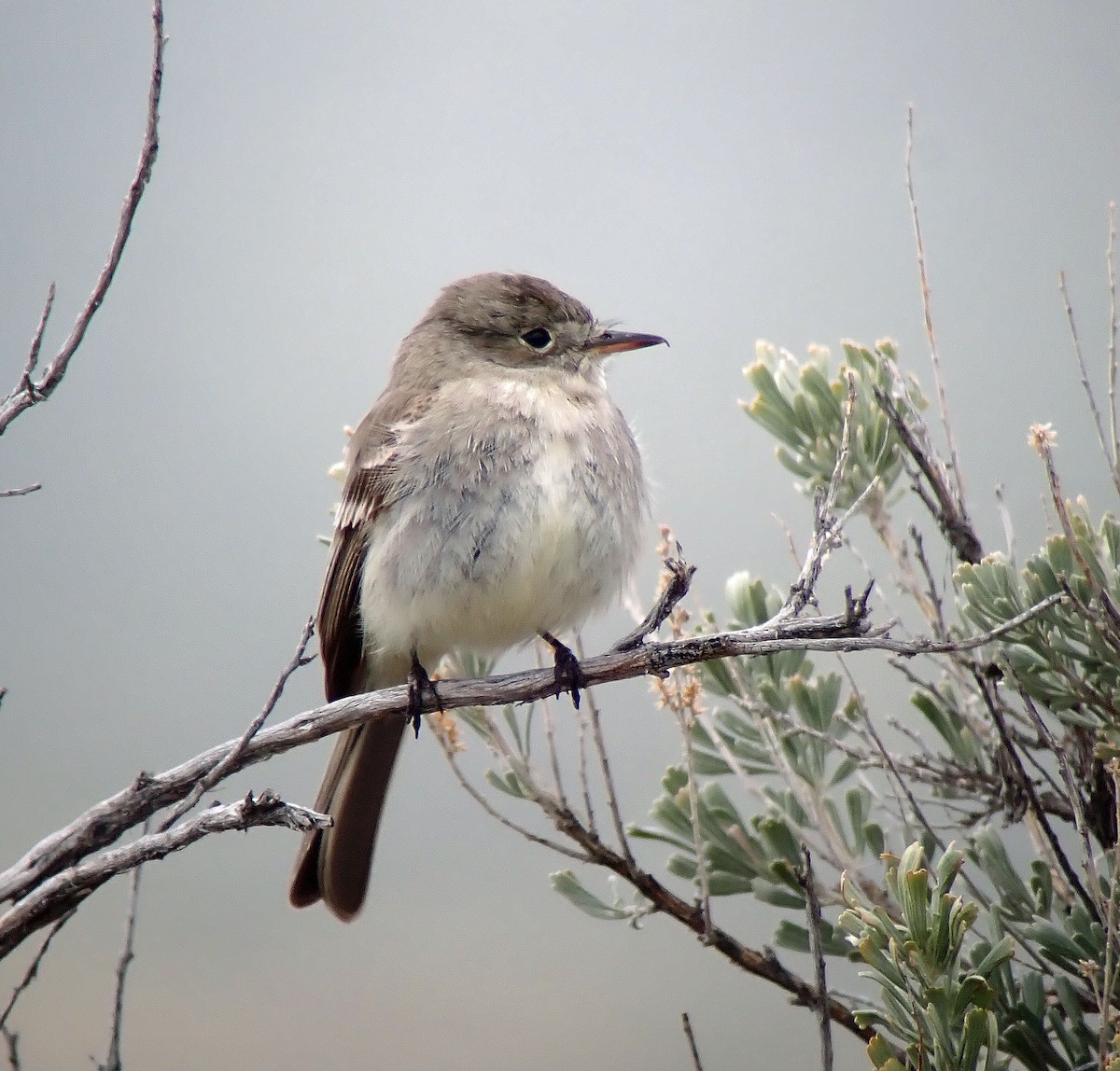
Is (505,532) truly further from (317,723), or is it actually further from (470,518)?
(317,723)

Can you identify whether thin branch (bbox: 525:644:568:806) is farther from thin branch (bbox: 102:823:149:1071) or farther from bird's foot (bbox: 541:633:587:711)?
thin branch (bbox: 102:823:149:1071)

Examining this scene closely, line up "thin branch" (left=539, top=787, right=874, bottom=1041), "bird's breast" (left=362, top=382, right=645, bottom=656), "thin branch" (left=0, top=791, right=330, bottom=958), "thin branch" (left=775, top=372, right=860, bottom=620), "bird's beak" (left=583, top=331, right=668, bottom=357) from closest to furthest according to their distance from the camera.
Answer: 1. "thin branch" (left=0, top=791, right=330, bottom=958)
2. "thin branch" (left=775, top=372, right=860, bottom=620)
3. "thin branch" (left=539, top=787, right=874, bottom=1041)
4. "bird's breast" (left=362, top=382, right=645, bottom=656)
5. "bird's beak" (left=583, top=331, right=668, bottom=357)

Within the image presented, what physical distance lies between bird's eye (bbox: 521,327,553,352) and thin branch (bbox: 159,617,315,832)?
1.06m

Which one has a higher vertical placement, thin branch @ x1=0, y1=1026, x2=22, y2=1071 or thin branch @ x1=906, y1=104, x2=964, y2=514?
thin branch @ x1=906, y1=104, x2=964, y2=514

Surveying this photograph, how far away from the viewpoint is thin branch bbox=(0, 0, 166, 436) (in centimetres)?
143

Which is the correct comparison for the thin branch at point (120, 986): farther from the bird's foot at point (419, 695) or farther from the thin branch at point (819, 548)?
the thin branch at point (819, 548)

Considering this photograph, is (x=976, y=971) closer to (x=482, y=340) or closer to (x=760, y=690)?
(x=760, y=690)

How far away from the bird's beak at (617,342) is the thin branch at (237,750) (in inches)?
41.9

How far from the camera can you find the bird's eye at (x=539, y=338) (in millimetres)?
2562

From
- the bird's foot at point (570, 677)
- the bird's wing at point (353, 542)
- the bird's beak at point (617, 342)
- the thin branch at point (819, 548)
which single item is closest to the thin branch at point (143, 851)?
the bird's foot at point (570, 677)

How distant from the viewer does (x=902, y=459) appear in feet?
7.32

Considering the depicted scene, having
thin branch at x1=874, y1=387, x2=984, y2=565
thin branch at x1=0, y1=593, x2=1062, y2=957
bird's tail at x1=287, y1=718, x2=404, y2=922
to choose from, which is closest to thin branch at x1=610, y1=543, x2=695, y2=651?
thin branch at x1=0, y1=593, x2=1062, y2=957

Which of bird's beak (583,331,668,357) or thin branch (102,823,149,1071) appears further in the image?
bird's beak (583,331,668,357)

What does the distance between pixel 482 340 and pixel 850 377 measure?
90 cm
